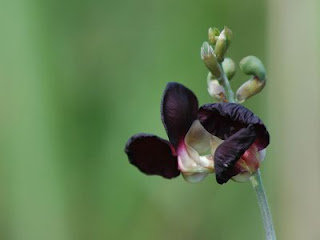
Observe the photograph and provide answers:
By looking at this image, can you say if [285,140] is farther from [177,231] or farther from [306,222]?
[177,231]

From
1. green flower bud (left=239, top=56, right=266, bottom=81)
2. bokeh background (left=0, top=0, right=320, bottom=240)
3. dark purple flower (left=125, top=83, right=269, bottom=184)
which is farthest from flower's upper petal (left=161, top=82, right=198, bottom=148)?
bokeh background (left=0, top=0, right=320, bottom=240)

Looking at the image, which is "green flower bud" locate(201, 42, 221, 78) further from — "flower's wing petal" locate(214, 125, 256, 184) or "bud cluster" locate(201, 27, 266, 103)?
→ "flower's wing petal" locate(214, 125, 256, 184)

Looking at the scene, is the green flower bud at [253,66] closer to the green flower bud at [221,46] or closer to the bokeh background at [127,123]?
the green flower bud at [221,46]

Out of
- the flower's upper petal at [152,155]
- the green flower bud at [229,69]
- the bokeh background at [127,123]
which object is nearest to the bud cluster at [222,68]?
the green flower bud at [229,69]

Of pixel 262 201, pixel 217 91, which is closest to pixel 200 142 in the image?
pixel 217 91

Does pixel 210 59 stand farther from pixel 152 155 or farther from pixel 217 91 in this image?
pixel 152 155

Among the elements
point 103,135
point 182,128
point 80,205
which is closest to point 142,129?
point 103,135
